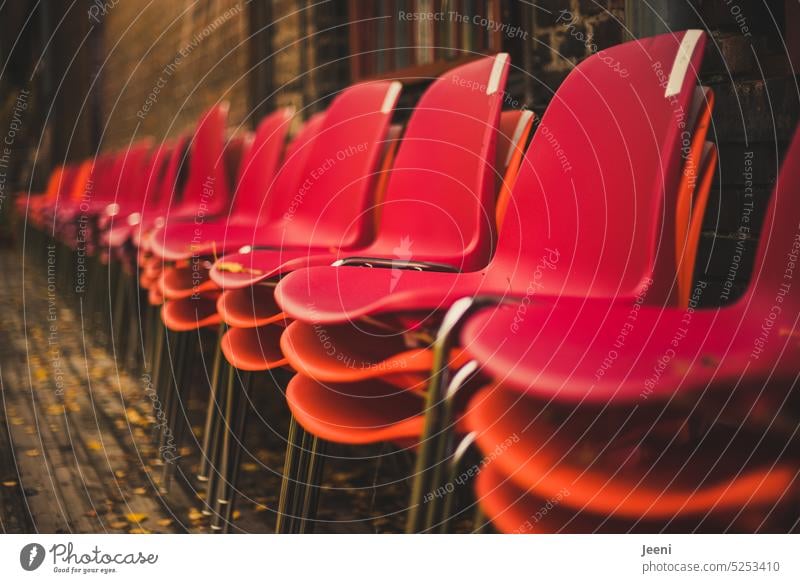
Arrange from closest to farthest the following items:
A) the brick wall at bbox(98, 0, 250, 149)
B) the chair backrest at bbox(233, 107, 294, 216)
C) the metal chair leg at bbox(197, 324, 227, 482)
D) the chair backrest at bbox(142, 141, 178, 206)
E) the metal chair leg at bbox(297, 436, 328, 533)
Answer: the metal chair leg at bbox(297, 436, 328, 533) → the metal chair leg at bbox(197, 324, 227, 482) → the chair backrest at bbox(233, 107, 294, 216) → the chair backrest at bbox(142, 141, 178, 206) → the brick wall at bbox(98, 0, 250, 149)

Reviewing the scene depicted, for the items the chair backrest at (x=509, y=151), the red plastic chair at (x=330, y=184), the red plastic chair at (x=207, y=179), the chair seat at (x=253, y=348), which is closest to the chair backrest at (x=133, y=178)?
the red plastic chair at (x=207, y=179)

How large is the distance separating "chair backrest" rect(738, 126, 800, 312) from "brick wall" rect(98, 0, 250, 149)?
2.20 m

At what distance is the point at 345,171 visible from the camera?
1.95 meters

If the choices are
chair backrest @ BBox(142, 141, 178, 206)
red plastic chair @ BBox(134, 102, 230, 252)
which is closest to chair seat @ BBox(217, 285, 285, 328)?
red plastic chair @ BBox(134, 102, 230, 252)

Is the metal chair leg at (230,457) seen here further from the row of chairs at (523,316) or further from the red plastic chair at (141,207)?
the red plastic chair at (141,207)

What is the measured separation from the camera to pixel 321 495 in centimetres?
174

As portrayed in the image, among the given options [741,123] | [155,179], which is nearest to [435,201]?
[741,123]

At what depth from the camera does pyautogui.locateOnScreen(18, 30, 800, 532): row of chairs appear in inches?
34.6

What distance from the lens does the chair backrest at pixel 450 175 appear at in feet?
4.87

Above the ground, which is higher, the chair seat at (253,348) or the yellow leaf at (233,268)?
the yellow leaf at (233,268)

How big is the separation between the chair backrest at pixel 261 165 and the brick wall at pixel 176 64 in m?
0.54

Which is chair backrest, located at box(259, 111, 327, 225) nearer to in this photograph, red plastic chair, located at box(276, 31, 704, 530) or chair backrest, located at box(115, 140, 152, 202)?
red plastic chair, located at box(276, 31, 704, 530)

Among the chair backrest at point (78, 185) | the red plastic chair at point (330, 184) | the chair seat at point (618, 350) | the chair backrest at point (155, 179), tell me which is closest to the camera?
the chair seat at point (618, 350)

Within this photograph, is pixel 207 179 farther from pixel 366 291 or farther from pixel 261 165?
pixel 366 291
